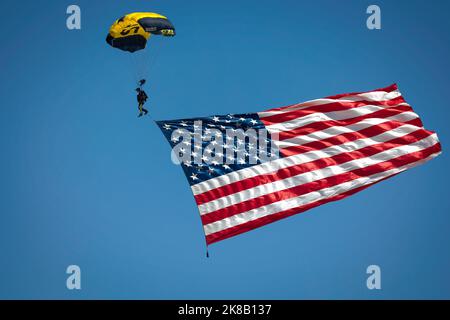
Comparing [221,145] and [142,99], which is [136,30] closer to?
[142,99]

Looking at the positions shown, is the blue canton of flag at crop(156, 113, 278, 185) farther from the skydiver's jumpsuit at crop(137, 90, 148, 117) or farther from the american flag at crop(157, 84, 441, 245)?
the skydiver's jumpsuit at crop(137, 90, 148, 117)

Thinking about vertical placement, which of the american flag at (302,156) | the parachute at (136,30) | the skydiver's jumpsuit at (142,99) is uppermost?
the parachute at (136,30)

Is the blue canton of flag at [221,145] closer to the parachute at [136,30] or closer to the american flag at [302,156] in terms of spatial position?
the american flag at [302,156]

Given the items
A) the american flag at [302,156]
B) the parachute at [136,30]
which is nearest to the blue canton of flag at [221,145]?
the american flag at [302,156]
